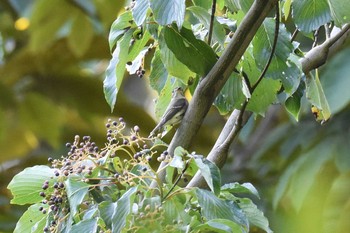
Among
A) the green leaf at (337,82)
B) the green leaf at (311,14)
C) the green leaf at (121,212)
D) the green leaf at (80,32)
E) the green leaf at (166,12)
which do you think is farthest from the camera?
the green leaf at (80,32)

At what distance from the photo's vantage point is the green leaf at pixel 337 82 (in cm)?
344

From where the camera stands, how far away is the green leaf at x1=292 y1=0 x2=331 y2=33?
1784 mm

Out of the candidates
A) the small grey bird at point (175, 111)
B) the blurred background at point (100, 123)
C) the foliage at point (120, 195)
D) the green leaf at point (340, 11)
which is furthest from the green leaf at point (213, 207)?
the blurred background at point (100, 123)

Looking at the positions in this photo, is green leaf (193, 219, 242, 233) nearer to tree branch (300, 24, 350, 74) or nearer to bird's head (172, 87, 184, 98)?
bird's head (172, 87, 184, 98)

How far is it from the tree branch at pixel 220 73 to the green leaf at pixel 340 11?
179 mm

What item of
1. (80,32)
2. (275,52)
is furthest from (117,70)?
(80,32)

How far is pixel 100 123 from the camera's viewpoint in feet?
18.0

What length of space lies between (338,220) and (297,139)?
22.6 inches

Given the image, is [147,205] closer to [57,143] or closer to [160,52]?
[160,52]

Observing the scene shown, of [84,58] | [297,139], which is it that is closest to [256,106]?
[297,139]

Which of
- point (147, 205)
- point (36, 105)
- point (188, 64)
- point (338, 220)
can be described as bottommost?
point (338, 220)

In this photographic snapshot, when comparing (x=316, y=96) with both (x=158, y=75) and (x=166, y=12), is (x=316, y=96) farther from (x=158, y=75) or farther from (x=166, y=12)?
(x=166, y=12)

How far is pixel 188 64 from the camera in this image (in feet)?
5.52

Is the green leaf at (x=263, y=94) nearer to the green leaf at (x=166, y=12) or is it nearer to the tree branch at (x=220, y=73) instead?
the tree branch at (x=220, y=73)
